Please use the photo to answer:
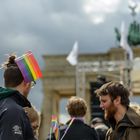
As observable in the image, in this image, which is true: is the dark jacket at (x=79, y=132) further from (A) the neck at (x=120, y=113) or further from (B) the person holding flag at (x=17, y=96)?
Result: (B) the person holding flag at (x=17, y=96)

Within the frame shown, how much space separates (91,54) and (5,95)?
5082 centimetres

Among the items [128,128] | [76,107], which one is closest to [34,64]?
[128,128]

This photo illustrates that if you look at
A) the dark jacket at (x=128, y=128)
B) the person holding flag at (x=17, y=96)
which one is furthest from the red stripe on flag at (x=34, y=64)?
the dark jacket at (x=128, y=128)

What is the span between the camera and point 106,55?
56406mm

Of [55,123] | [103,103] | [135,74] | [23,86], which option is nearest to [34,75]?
[23,86]

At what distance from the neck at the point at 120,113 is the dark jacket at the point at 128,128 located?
0.15 feet

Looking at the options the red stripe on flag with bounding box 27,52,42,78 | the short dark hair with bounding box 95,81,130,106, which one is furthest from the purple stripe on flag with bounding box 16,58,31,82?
the short dark hair with bounding box 95,81,130,106

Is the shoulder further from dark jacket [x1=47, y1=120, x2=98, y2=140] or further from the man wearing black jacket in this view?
dark jacket [x1=47, y1=120, x2=98, y2=140]

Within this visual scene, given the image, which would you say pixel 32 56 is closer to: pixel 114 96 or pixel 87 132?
pixel 114 96

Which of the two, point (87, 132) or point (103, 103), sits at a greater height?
point (103, 103)

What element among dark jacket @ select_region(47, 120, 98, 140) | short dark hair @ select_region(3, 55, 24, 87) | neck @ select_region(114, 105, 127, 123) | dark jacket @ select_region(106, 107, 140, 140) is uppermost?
short dark hair @ select_region(3, 55, 24, 87)

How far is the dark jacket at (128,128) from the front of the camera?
208 inches

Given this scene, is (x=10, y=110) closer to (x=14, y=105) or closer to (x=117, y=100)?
(x=14, y=105)

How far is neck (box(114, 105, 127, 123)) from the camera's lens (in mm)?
5449
